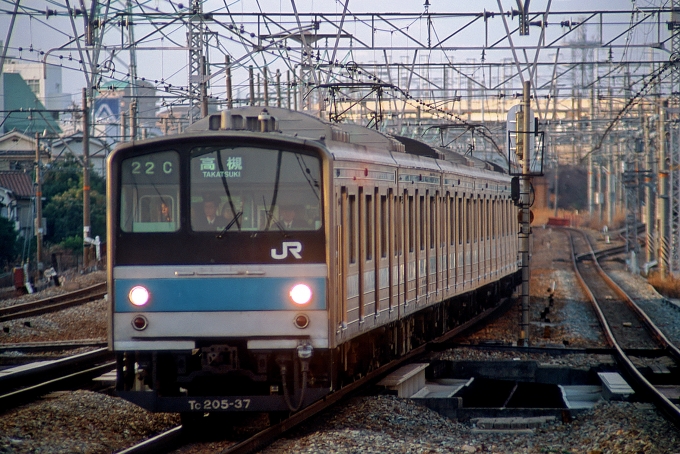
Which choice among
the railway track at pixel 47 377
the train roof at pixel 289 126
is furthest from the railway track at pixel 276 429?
the train roof at pixel 289 126

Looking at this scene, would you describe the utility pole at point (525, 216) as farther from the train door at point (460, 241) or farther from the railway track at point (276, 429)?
the railway track at point (276, 429)

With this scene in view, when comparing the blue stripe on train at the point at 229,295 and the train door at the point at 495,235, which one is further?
the train door at the point at 495,235

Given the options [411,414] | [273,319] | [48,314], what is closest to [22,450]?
[273,319]

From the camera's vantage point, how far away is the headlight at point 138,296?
7402 millimetres

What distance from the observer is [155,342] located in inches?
291

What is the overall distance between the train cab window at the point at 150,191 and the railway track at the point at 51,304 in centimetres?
1003

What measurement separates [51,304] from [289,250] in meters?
14.2

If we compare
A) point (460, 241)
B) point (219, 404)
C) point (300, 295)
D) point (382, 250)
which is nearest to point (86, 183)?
point (460, 241)

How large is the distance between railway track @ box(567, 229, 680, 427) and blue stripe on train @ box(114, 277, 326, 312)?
3.57m

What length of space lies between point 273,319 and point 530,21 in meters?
12.4

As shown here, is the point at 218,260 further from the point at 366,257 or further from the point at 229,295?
the point at 366,257

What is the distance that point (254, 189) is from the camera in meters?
7.45

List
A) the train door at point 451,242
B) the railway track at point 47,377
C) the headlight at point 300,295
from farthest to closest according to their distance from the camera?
the train door at point 451,242 < the railway track at point 47,377 < the headlight at point 300,295

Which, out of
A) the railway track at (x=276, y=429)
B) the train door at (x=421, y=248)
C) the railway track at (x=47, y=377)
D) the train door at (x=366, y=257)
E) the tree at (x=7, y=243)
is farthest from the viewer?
the tree at (x=7, y=243)
